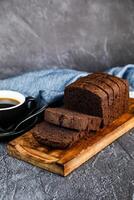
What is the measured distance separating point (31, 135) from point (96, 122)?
0.14m

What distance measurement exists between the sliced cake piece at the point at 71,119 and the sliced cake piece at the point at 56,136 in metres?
0.01

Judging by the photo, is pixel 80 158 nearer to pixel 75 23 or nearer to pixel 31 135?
pixel 31 135

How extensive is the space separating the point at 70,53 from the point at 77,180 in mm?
596

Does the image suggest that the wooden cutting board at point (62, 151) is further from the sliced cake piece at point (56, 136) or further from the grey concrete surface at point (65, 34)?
the grey concrete surface at point (65, 34)

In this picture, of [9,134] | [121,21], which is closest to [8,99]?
[9,134]

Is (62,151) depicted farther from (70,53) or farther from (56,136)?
(70,53)

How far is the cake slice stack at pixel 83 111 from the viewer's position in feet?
2.59

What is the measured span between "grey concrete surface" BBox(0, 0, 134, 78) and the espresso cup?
0.24 m

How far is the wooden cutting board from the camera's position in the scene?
74 cm

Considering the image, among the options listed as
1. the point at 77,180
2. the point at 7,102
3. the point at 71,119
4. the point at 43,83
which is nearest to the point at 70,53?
the point at 43,83

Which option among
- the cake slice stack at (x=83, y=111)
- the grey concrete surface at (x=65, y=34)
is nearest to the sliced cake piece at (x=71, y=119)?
the cake slice stack at (x=83, y=111)

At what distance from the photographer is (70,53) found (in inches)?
49.1

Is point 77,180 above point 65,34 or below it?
below

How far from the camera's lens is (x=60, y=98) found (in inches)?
40.4
